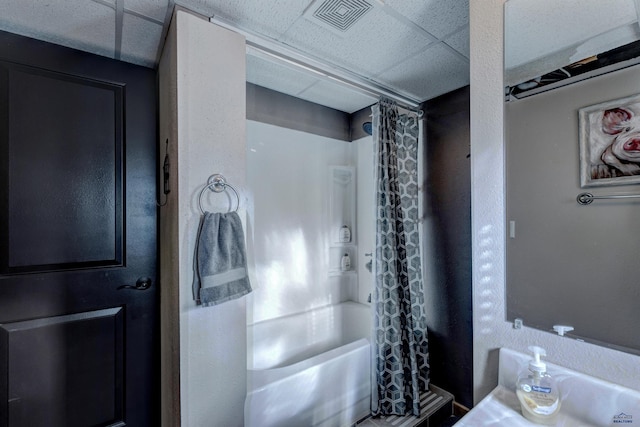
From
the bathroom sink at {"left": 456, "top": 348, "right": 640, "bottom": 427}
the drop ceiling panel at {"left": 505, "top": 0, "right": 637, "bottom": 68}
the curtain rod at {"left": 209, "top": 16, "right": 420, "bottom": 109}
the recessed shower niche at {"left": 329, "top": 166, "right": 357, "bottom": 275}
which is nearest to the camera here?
the bathroom sink at {"left": 456, "top": 348, "right": 640, "bottom": 427}

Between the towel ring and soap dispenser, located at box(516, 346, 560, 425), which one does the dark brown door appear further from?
soap dispenser, located at box(516, 346, 560, 425)

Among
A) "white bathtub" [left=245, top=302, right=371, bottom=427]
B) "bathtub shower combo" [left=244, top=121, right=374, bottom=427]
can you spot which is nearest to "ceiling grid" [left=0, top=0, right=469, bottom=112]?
"bathtub shower combo" [left=244, top=121, right=374, bottom=427]

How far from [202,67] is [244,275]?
974 millimetres

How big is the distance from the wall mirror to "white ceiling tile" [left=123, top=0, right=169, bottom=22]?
1354 mm

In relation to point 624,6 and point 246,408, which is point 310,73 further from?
point 246,408

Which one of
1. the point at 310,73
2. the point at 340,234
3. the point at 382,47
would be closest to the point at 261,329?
the point at 340,234

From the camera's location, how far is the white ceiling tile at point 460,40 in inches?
56.6

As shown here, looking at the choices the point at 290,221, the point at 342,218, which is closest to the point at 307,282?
the point at 290,221

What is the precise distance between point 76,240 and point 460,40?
224 centimetres

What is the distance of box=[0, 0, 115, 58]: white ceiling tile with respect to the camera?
120 centimetres

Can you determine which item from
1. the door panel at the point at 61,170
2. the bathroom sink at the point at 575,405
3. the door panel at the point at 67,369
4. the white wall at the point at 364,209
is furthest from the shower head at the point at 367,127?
the door panel at the point at 67,369

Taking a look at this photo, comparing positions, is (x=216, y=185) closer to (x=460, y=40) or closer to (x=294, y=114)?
(x=294, y=114)

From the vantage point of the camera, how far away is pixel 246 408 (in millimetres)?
1354

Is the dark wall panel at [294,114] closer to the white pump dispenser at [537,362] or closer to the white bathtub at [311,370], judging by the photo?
the white bathtub at [311,370]
